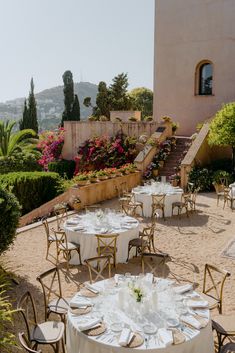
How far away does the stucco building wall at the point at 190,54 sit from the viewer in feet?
72.7

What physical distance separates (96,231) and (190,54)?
720 inches

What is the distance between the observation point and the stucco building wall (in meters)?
22.2

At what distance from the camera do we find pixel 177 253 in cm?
923

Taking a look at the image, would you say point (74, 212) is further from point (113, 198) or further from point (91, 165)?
point (91, 165)

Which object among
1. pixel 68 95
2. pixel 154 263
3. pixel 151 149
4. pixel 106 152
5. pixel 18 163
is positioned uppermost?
pixel 68 95

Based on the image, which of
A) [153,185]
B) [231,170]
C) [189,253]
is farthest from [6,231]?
[231,170]

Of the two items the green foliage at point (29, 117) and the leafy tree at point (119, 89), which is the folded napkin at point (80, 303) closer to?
the leafy tree at point (119, 89)

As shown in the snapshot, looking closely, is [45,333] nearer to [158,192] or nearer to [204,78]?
[158,192]

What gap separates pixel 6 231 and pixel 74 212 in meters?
5.82

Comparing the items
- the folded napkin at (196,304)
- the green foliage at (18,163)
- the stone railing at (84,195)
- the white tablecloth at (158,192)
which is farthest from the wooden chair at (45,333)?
the green foliage at (18,163)

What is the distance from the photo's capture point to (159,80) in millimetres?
24812

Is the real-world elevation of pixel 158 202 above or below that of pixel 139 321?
below

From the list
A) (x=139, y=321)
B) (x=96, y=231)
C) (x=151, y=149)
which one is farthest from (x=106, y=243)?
(x=151, y=149)

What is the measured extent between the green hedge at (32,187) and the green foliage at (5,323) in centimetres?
775
